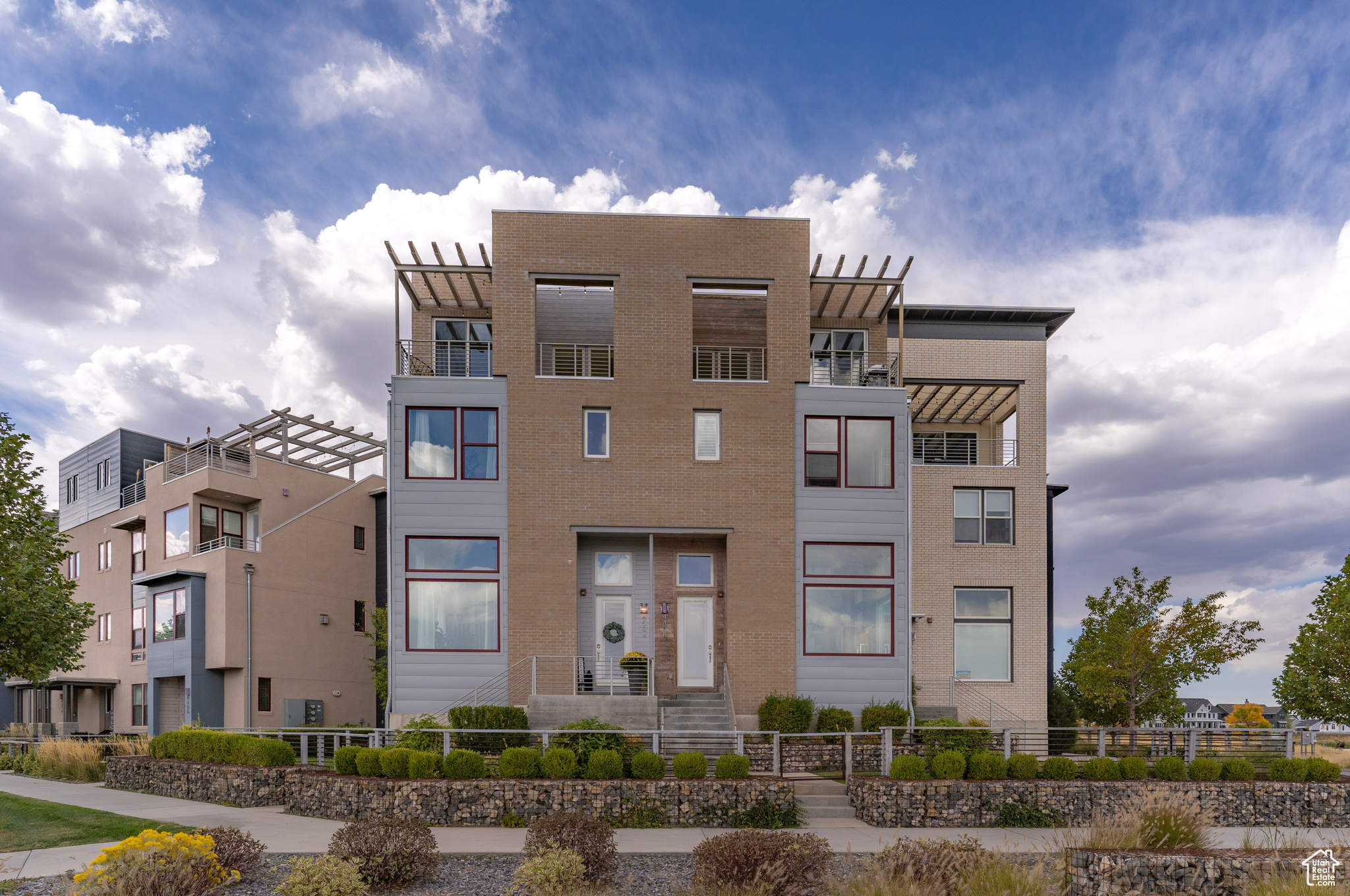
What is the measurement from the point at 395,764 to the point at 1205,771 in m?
13.7

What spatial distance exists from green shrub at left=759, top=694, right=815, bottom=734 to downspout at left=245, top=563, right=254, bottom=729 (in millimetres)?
15912

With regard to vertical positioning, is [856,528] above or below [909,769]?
above

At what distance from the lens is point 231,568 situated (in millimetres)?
27234

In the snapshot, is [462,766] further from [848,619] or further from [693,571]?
[848,619]

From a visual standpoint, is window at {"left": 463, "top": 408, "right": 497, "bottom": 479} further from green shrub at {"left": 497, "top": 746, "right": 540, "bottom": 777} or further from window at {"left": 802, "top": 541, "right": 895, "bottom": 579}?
green shrub at {"left": 497, "top": 746, "right": 540, "bottom": 777}

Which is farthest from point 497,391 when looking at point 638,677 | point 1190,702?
point 1190,702

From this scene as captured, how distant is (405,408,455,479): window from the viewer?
67.1 ft

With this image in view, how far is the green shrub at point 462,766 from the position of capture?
14344 mm

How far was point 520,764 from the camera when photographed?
14.3 metres

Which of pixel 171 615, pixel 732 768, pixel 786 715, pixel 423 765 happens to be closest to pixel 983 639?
pixel 786 715

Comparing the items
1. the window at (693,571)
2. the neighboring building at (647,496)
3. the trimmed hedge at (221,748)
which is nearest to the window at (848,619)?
the neighboring building at (647,496)

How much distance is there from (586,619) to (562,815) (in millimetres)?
10032

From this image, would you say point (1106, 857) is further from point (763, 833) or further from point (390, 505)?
point (390, 505)

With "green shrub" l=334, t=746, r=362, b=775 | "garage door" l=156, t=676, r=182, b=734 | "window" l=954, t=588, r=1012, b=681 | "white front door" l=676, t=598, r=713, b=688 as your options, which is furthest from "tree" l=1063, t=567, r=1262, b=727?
"garage door" l=156, t=676, r=182, b=734
